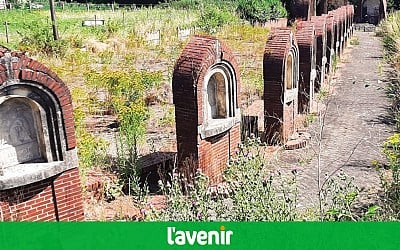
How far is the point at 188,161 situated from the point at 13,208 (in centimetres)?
306

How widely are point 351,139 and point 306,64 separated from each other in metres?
2.49

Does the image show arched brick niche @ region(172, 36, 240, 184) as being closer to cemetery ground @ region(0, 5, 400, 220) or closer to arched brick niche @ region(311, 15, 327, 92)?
cemetery ground @ region(0, 5, 400, 220)

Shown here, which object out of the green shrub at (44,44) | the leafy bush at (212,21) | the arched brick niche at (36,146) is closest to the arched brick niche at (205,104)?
the arched brick niche at (36,146)

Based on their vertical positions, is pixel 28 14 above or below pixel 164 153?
above

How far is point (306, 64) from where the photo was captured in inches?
493

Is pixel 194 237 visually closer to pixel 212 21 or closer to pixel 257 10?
pixel 212 21

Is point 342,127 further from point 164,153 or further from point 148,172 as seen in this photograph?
point 148,172

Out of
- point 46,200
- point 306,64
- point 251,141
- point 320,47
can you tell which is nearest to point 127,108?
point 251,141

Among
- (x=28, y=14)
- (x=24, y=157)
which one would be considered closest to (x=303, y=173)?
(x=24, y=157)

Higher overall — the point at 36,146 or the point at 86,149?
the point at 36,146

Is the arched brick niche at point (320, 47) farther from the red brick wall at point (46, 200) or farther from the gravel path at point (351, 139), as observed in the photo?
the red brick wall at point (46, 200)

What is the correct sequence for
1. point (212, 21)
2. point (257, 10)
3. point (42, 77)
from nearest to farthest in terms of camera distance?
point (42, 77)
point (212, 21)
point (257, 10)

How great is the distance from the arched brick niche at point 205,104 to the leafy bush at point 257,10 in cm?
2980

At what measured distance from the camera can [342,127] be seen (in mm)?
12180
